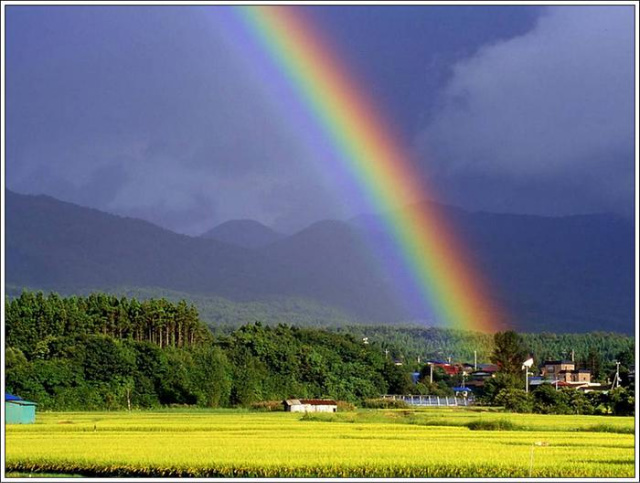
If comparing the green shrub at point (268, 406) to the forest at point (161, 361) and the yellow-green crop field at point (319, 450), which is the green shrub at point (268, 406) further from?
the yellow-green crop field at point (319, 450)

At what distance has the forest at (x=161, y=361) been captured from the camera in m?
49.1

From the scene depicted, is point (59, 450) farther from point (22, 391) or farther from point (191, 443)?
point (22, 391)

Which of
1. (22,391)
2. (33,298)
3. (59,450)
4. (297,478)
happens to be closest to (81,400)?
(22,391)

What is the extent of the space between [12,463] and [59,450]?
1659 mm

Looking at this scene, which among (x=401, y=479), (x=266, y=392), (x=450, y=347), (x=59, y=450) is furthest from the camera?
(x=450, y=347)

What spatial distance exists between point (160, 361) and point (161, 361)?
0.09 m

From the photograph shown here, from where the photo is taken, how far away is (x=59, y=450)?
890 inches

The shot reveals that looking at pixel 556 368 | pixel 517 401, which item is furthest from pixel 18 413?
pixel 556 368

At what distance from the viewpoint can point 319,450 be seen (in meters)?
22.8

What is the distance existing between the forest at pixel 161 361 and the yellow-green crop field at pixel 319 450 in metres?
15.3

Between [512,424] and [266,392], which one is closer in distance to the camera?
[512,424]

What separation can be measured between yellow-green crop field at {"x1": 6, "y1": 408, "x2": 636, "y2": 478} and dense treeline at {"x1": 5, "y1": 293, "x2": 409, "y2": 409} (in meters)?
14.9

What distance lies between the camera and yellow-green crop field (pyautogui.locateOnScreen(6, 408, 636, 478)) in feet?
→ 66.0

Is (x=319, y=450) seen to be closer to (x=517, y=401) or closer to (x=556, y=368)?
(x=517, y=401)
